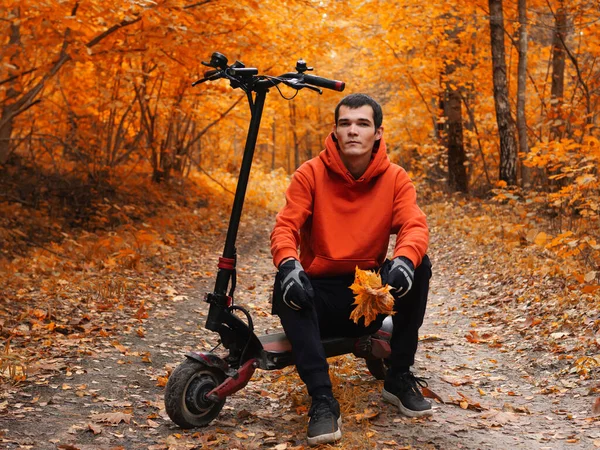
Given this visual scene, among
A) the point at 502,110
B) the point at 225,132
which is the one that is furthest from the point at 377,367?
the point at 225,132

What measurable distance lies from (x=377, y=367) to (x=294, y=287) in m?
1.33

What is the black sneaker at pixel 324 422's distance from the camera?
3029mm

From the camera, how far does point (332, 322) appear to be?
11.7 ft

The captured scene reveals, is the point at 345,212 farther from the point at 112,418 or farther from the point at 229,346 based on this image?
the point at 112,418

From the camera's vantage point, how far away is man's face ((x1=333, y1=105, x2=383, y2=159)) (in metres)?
3.47

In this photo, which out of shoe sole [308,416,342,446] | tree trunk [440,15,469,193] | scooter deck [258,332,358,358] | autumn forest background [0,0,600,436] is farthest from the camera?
tree trunk [440,15,469,193]

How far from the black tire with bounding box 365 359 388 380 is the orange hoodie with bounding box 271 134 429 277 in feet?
2.82

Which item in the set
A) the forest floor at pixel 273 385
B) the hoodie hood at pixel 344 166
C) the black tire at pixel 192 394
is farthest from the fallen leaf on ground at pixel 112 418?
the hoodie hood at pixel 344 166

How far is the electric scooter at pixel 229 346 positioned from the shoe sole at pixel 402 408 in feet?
1.79

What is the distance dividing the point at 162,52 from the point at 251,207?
9073mm

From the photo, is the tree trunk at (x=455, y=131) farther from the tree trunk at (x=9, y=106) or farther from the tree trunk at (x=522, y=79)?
the tree trunk at (x=9, y=106)

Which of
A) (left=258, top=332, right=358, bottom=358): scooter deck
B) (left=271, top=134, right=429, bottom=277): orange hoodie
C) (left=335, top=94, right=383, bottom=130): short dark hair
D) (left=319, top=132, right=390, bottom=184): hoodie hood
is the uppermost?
(left=335, top=94, right=383, bottom=130): short dark hair

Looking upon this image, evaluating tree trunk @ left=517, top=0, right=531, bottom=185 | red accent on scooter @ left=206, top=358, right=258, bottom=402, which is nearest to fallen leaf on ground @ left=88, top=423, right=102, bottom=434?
red accent on scooter @ left=206, top=358, right=258, bottom=402

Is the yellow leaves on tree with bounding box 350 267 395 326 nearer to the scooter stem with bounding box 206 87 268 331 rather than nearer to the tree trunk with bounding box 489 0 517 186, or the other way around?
the scooter stem with bounding box 206 87 268 331
